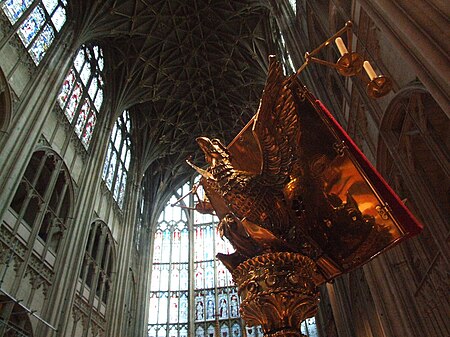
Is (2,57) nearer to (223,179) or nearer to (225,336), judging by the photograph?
(223,179)

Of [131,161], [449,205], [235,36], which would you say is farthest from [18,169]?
[235,36]

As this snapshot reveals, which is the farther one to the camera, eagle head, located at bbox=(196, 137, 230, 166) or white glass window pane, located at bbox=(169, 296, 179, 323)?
white glass window pane, located at bbox=(169, 296, 179, 323)

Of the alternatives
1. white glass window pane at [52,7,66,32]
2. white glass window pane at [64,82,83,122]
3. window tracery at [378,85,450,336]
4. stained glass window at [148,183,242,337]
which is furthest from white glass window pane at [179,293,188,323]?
window tracery at [378,85,450,336]

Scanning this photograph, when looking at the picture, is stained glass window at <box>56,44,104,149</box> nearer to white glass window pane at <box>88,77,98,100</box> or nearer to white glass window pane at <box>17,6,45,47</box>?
white glass window pane at <box>88,77,98,100</box>

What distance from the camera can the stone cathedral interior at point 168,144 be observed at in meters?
4.84

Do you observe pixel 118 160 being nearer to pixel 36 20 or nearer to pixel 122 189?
pixel 122 189

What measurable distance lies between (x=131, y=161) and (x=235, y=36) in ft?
26.9

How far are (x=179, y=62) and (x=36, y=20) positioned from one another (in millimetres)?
8492

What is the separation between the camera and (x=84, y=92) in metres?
13.9

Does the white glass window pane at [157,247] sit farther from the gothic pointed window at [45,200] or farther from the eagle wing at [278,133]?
the eagle wing at [278,133]

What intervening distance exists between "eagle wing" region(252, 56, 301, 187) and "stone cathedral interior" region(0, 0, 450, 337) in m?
1.40

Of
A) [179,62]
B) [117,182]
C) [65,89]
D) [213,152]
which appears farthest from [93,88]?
[213,152]

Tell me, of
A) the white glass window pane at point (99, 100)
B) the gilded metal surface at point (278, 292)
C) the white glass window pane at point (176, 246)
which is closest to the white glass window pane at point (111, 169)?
the white glass window pane at point (99, 100)

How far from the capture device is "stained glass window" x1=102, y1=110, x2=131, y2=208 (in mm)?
15923
